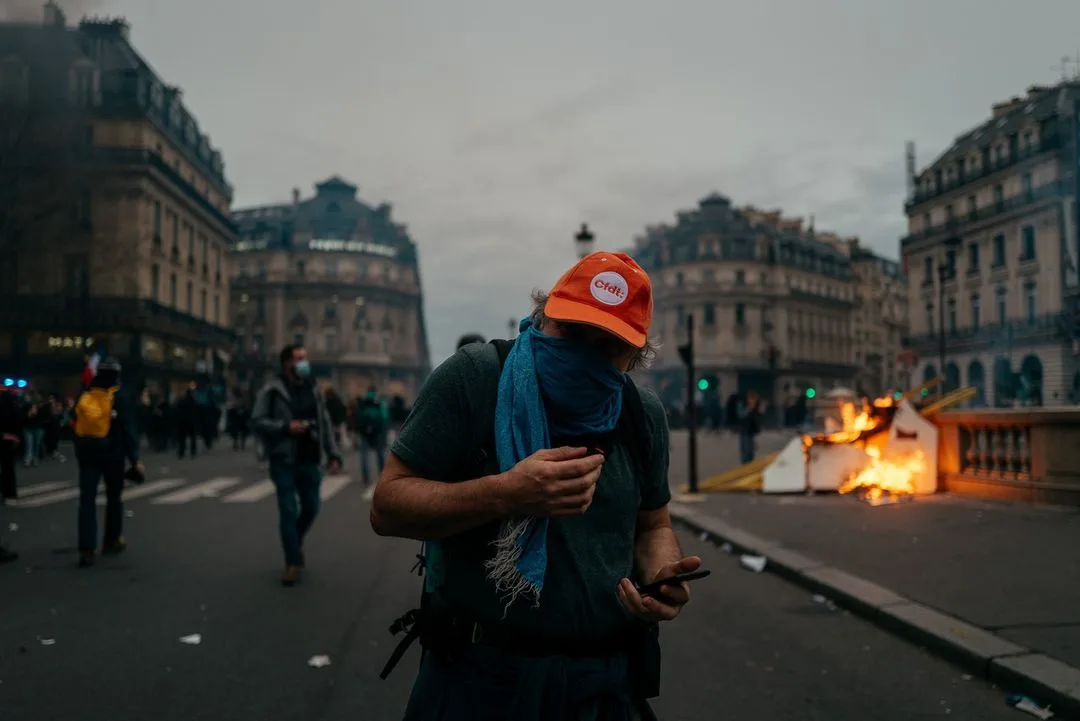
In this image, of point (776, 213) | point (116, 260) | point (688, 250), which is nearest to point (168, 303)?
point (116, 260)

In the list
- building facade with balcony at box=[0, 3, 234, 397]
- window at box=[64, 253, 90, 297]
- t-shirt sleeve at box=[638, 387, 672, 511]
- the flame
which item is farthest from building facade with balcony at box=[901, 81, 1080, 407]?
t-shirt sleeve at box=[638, 387, 672, 511]

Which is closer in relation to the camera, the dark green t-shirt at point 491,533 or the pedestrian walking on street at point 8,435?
the dark green t-shirt at point 491,533

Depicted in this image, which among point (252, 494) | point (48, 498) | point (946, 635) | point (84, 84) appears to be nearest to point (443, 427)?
point (946, 635)

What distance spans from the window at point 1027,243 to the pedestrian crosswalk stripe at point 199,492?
4895 cm

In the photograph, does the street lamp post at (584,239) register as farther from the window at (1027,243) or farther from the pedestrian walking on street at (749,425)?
the window at (1027,243)

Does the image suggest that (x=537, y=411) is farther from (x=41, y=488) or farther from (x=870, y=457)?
(x=41, y=488)

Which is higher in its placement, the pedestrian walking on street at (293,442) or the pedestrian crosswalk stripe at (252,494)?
the pedestrian walking on street at (293,442)

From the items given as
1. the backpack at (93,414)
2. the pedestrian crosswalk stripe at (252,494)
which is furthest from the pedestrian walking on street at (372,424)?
the backpack at (93,414)

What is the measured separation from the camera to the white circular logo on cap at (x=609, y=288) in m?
1.93

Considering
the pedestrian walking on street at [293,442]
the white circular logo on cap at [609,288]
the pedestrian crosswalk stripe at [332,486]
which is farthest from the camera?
the pedestrian crosswalk stripe at [332,486]

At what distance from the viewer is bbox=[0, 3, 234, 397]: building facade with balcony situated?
25.6 meters

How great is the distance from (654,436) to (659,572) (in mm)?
360

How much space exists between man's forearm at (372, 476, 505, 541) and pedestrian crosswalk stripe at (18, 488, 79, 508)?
496 inches

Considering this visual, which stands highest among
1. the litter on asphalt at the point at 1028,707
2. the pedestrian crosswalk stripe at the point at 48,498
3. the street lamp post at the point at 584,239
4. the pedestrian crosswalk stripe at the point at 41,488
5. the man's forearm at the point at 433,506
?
the street lamp post at the point at 584,239
